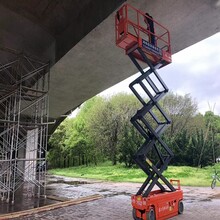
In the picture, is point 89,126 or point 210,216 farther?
point 89,126

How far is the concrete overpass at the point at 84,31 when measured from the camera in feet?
25.1

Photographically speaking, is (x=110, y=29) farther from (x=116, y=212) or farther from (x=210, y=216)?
(x=210, y=216)

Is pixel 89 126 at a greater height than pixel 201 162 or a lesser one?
greater

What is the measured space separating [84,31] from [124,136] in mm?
18462

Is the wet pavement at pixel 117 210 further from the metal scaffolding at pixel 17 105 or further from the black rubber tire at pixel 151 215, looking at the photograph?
the metal scaffolding at pixel 17 105

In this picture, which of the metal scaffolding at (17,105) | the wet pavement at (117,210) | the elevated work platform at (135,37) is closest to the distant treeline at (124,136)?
the wet pavement at (117,210)

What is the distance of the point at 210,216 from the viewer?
293 inches

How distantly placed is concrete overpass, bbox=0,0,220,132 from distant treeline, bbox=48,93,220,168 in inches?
541

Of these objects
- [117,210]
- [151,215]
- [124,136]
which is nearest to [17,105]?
[117,210]

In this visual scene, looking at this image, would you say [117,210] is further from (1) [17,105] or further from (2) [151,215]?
(1) [17,105]

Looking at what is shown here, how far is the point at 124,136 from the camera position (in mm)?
26172

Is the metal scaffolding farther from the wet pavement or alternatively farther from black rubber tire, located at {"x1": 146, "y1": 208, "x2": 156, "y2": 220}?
black rubber tire, located at {"x1": 146, "y1": 208, "x2": 156, "y2": 220}

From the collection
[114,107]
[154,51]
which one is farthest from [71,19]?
[114,107]

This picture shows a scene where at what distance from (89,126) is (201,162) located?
43.6 feet
